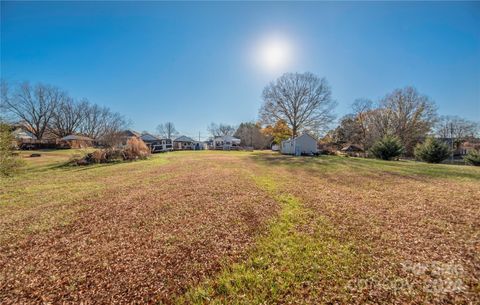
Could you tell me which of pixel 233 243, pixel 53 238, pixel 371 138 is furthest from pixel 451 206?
pixel 371 138

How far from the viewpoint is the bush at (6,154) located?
9016 millimetres

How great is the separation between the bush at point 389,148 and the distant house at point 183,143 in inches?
1735

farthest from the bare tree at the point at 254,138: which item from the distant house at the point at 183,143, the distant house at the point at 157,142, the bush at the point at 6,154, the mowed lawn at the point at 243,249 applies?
the mowed lawn at the point at 243,249

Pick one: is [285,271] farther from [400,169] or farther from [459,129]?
[459,129]

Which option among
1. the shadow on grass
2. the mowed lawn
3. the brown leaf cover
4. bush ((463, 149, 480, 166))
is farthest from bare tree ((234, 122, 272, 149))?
the brown leaf cover

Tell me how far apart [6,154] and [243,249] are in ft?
43.7

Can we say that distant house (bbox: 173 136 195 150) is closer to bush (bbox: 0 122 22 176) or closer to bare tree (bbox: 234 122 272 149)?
bare tree (bbox: 234 122 272 149)

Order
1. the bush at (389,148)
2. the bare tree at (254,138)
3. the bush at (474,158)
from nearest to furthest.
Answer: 1. the bush at (474,158)
2. the bush at (389,148)
3. the bare tree at (254,138)

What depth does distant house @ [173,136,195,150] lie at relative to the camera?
168ft

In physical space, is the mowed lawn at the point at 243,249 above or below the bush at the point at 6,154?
below

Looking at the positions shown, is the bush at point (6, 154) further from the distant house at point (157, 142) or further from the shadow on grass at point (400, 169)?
the distant house at point (157, 142)

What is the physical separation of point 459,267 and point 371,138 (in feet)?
138

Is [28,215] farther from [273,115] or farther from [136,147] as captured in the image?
[273,115]

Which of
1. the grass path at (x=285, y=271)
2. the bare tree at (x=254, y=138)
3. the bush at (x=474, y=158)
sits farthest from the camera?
the bare tree at (x=254, y=138)
